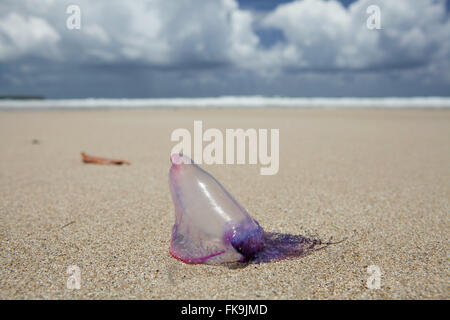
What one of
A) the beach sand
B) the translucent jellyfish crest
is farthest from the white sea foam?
the translucent jellyfish crest

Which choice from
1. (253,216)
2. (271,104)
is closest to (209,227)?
(253,216)

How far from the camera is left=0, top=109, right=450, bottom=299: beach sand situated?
155cm

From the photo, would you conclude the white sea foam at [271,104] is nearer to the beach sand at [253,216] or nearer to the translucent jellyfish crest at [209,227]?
the beach sand at [253,216]

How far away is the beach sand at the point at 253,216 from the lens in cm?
155

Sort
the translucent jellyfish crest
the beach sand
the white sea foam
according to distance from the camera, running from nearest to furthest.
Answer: the beach sand, the translucent jellyfish crest, the white sea foam

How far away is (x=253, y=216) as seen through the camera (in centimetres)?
249

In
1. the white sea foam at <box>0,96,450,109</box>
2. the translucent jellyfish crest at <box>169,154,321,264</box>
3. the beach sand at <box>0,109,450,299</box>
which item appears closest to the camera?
the beach sand at <box>0,109,450,299</box>

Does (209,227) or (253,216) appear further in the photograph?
(253,216)

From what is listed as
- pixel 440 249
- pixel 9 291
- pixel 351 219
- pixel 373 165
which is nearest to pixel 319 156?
pixel 373 165

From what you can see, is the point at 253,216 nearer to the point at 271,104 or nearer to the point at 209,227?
the point at 209,227

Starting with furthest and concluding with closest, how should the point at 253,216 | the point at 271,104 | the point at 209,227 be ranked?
the point at 271,104 < the point at 253,216 < the point at 209,227

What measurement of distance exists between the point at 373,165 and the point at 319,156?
2.76 ft

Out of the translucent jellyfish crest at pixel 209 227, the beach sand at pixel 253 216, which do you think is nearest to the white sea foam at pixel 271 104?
the beach sand at pixel 253 216

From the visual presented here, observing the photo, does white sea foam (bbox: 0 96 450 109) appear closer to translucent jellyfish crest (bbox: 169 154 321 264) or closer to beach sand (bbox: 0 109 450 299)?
beach sand (bbox: 0 109 450 299)
